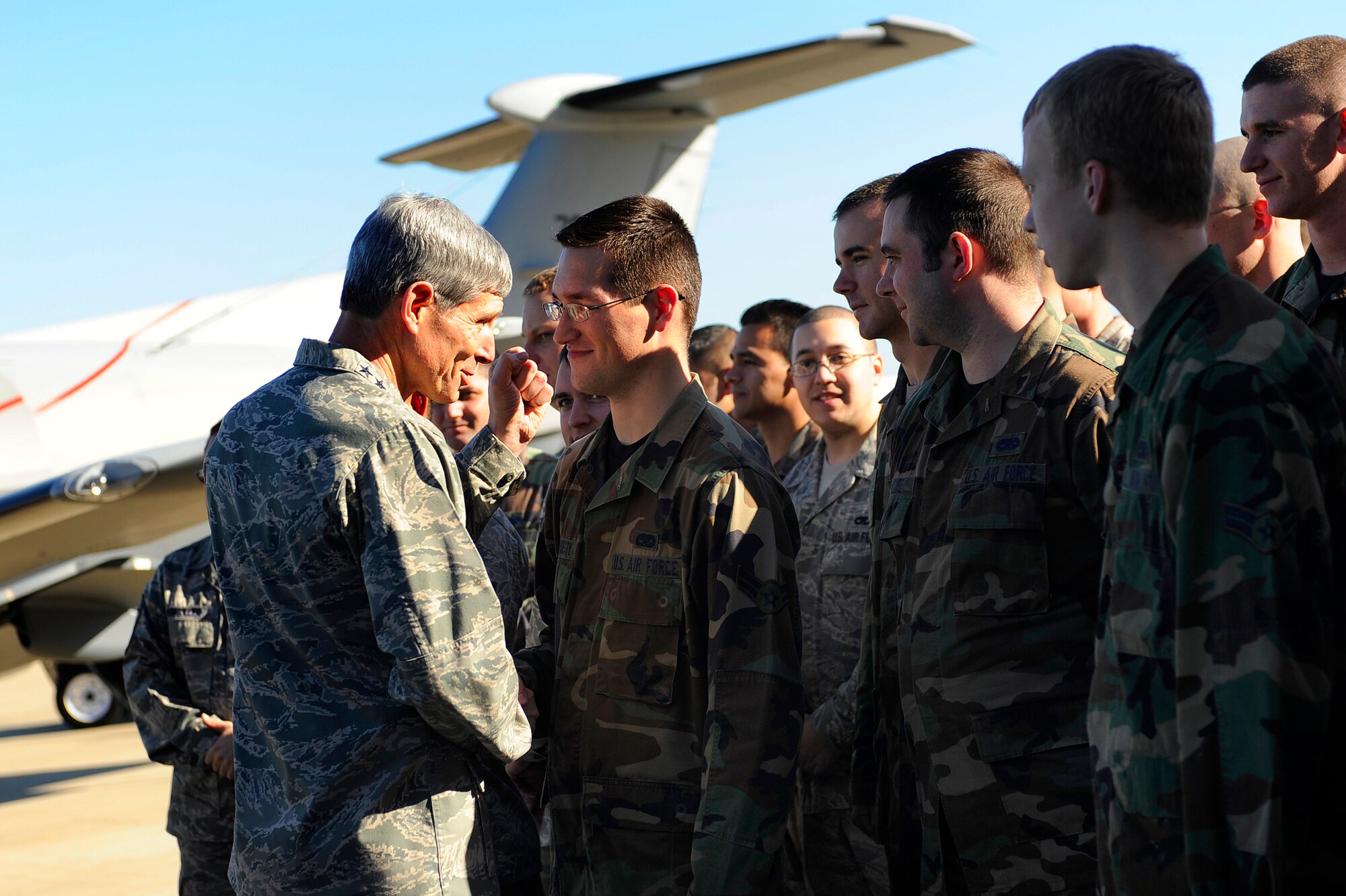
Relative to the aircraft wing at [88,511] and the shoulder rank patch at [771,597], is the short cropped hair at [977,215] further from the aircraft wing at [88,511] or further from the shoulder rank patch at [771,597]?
the aircraft wing at [88,511]

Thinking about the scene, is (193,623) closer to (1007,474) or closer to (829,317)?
(829,317)

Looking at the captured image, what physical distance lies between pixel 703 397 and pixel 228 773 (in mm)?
1977

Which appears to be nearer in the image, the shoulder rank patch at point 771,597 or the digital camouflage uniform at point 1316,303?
the shoulder rank patch at point 771,597

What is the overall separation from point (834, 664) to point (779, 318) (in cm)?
223

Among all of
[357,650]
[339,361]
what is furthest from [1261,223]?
A: [357,650]

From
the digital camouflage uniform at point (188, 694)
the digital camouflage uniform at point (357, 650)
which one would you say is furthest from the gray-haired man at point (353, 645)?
the digital camouflage uniform at point (188, 694)

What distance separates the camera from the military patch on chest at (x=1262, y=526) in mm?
1229

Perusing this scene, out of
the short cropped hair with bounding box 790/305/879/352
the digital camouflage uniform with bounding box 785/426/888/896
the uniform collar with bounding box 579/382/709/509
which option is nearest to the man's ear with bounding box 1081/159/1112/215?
the uniform collar with bounding box 579/382/709/509

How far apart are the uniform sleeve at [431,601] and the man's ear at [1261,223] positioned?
92.5 inches

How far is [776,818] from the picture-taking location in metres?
1.94

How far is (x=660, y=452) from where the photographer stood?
2227mm

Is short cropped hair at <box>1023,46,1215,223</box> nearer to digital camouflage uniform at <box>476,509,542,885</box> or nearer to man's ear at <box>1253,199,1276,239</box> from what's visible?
digital camouflage uniform at <box>476,509,542,885</box>

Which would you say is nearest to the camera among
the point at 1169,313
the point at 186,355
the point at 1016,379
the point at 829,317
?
the point at 1169,313

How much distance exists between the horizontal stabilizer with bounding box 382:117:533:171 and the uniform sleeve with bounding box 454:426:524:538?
1427cm
